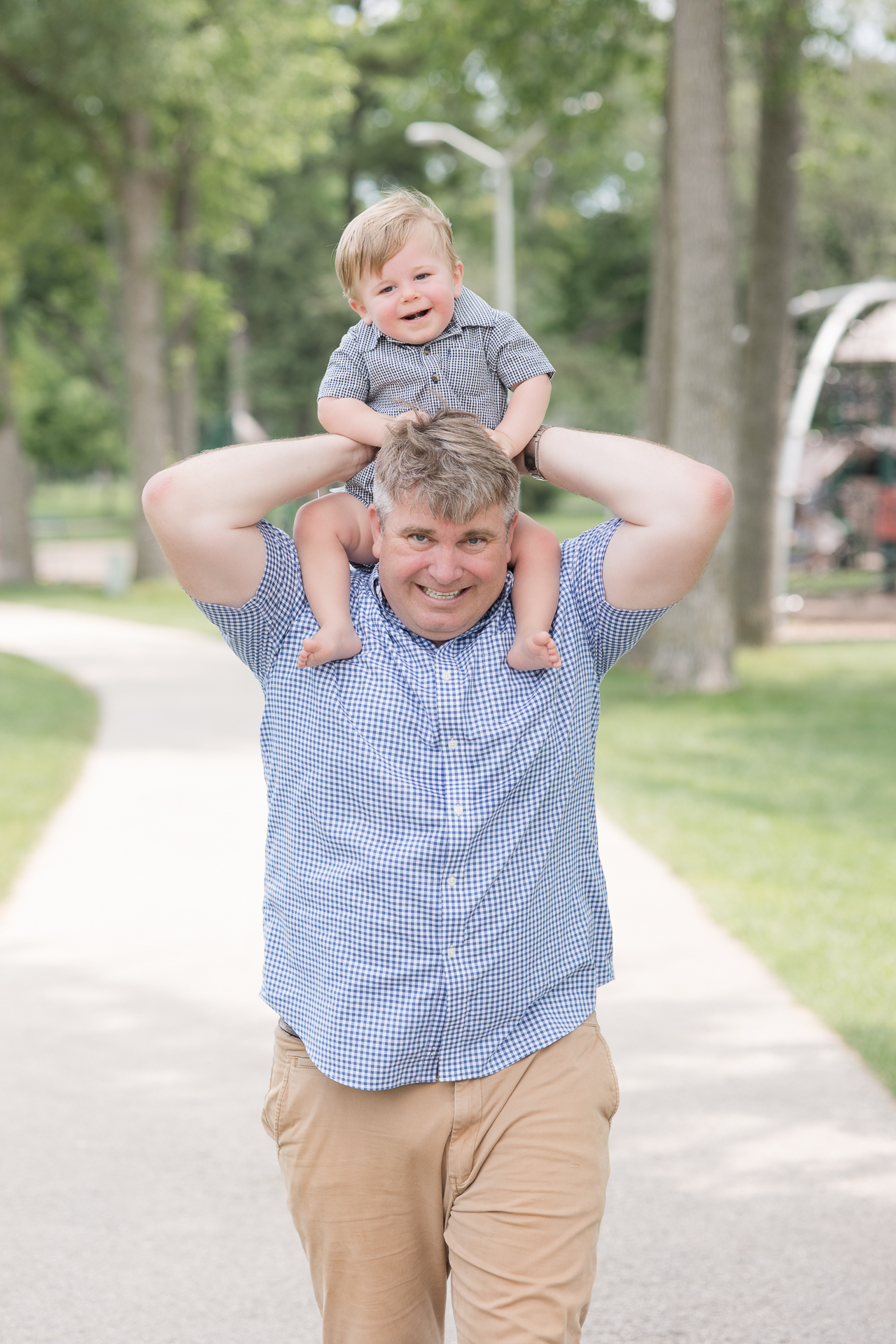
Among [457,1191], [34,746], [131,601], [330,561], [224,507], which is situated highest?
[224,507]

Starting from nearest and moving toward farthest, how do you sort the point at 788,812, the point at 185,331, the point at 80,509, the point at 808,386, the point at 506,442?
the point at 506,442, the point at 788,812, the point at 808,386, the point at 185,331, the point at 80,509

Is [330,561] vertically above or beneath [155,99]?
beneath

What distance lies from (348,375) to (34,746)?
27.7ft

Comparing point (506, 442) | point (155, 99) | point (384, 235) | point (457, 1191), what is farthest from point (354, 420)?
point (155, 99)

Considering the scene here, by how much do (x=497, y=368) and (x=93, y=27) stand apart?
853 inches

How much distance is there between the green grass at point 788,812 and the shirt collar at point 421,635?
2758 mm

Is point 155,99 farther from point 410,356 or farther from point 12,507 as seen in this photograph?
point 410,356

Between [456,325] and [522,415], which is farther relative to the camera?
[456,325]

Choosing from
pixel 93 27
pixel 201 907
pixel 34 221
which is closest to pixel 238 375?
pixel 34 221

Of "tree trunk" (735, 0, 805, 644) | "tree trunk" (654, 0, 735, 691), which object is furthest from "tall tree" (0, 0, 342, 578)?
"tree trunk" (654, 0, 735, 691)

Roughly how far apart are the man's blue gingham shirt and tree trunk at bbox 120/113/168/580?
74.5 feet

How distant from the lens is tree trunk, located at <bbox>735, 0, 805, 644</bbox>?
16.0 m

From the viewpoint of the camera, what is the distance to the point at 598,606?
246cm

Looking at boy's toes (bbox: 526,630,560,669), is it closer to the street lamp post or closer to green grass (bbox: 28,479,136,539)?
the street lamp post
